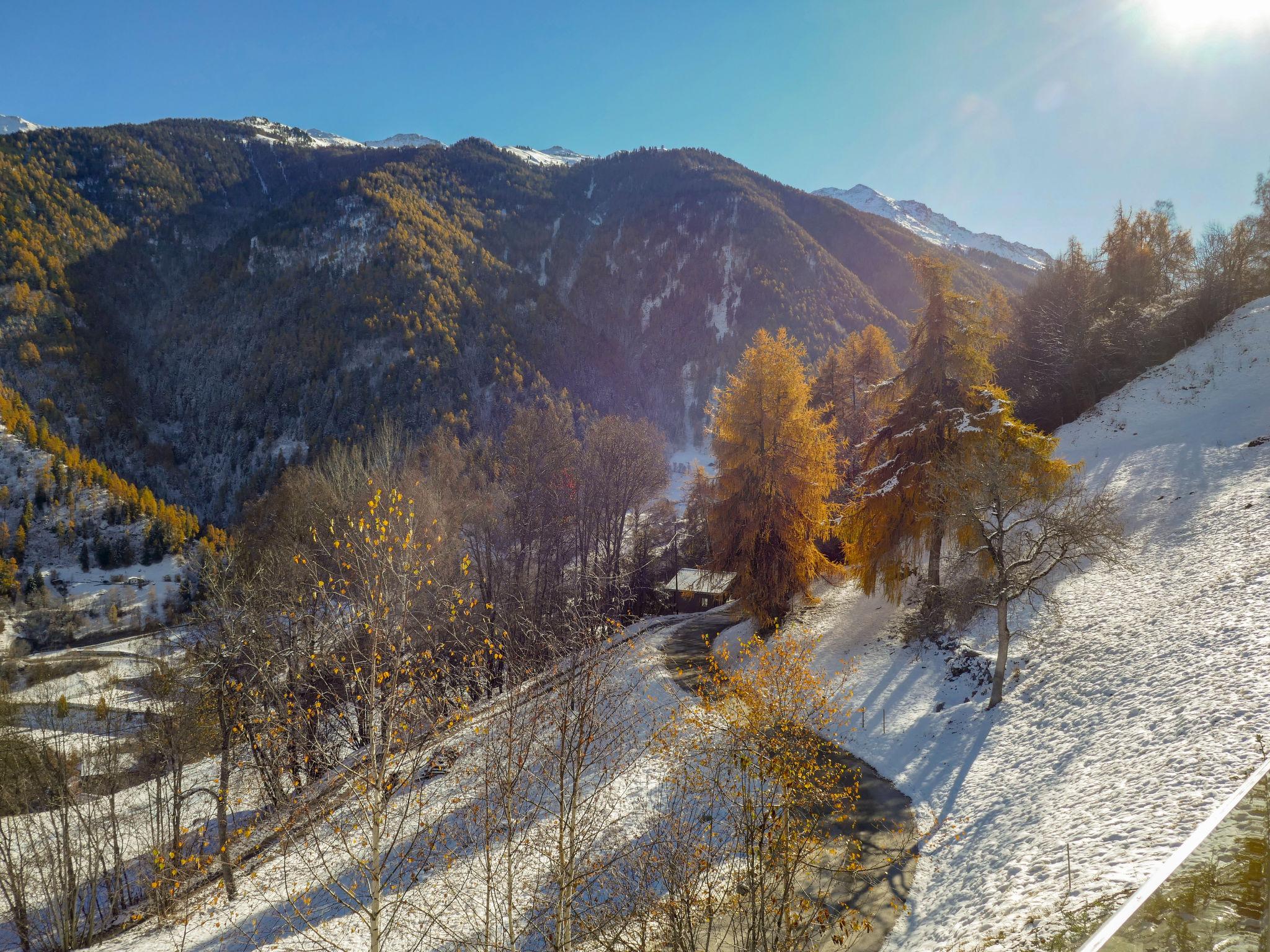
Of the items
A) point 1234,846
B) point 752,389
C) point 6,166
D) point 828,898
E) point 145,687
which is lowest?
point 828,898

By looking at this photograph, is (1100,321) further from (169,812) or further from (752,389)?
(169,812)

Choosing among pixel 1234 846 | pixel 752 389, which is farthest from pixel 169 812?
pixel 1234 846

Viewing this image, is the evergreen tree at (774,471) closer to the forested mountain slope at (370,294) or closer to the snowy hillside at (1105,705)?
the snowy hillside at (1105,705)

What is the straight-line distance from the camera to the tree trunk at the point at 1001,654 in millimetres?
14578

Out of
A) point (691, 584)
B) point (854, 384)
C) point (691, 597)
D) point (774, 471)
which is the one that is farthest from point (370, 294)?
point (774, 471)

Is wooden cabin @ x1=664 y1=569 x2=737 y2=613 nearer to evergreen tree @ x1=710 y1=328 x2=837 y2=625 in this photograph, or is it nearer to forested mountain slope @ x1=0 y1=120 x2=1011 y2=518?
evergreen tree @ x1=710 y1=328 x2=837 y2=625

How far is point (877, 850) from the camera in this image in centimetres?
1185

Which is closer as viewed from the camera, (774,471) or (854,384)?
(774,471)

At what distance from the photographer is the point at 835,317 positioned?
378ft

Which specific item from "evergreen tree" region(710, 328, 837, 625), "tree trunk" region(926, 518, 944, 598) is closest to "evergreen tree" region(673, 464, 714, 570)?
"evergreen tree" region(710, 328, 837, 625)

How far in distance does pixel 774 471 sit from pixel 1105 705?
1134 centimetres

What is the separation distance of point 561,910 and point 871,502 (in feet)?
53.6

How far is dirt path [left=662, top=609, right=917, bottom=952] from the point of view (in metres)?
10.2

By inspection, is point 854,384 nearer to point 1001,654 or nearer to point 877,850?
point 1001,654
